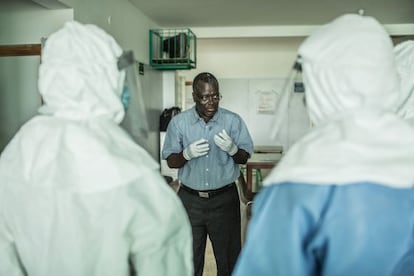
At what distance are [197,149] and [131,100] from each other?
38.8 inches

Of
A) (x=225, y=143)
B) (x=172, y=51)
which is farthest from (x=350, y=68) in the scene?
(x=172, y=51)

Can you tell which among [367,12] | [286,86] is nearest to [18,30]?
[286,86]

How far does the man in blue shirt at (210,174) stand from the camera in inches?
92.0

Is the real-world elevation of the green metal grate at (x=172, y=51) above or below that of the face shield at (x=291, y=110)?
above

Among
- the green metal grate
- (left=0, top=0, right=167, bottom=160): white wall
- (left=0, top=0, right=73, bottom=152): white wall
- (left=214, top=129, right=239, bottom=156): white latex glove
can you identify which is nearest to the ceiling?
the green metal grate

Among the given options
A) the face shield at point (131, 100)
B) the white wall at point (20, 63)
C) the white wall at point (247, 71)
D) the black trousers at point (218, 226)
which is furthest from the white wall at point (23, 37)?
the white wall at point (247, 71)

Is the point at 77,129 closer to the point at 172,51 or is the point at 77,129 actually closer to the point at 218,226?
the point at 218,226

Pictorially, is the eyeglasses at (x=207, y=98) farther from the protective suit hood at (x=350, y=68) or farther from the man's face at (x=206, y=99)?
the protective suit hood at (x=350, y=68)

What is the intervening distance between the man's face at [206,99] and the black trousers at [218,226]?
1.54 ft

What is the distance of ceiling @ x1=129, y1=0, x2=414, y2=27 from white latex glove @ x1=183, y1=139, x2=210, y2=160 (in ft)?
6.84

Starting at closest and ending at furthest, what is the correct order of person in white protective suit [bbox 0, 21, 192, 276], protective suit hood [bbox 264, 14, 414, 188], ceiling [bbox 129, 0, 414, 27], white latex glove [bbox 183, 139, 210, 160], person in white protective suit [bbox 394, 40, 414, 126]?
protective suit hood [bbox 264, 14, 414, 188]
person in white protective suit [bbox 0, 21, 192, 276]
person in white protective suit [bbox 394, 40, 414, 126]
white latex glove [bbox 183, 139, 210, 160]
ceiling [bbox 129, 0, 414, 27]

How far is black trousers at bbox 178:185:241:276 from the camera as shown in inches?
92.0

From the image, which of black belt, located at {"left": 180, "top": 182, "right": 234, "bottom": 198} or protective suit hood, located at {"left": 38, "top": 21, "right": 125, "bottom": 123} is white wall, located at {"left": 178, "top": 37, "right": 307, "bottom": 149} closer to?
black belt, located at {"left": 180, "top": 182, "right": 234, "bottom": 198}

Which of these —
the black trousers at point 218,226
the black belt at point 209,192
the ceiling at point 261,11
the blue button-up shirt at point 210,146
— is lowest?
the black trousers at point 218,226
